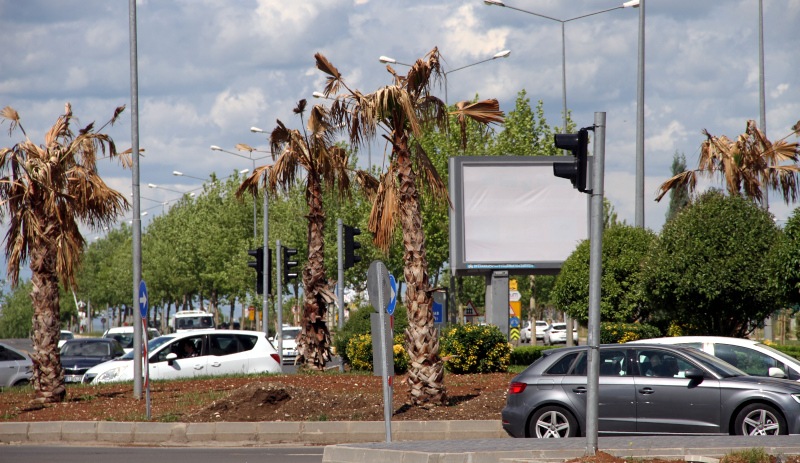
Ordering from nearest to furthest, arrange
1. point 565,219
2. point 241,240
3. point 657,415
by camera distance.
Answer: point 657,415
point 565,219
point 241,240

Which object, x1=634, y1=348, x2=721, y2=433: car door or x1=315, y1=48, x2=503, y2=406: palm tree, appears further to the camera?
x1=315, y1=48, x2=503, y2=406: palm tree

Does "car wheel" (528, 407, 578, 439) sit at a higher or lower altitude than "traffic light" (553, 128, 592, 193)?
lower

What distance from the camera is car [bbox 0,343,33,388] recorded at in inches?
1113

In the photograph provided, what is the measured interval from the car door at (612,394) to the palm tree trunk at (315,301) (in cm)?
1420

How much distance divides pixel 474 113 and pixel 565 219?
14.9 metres

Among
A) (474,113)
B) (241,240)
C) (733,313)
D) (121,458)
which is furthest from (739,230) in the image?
(241,240)

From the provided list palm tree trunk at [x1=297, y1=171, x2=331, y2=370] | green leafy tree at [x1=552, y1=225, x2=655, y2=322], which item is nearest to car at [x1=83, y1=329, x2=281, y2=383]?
palm tree trunk at [x1=297, y1=171, x2=331, y2=370]

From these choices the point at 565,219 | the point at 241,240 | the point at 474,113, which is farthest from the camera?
the point at 241,240

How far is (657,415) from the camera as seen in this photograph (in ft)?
45.8

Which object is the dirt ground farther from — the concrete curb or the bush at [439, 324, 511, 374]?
the bush at [439, 324, 511, 374]

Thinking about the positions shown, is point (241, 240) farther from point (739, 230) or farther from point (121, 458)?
point (121, 458)

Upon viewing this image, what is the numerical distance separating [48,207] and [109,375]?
6.80m

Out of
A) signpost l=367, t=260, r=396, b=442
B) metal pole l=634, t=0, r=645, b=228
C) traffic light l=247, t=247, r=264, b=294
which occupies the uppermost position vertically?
metal pole l=634, t=0, r=645, b=228

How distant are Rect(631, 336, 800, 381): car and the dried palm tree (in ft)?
44.1
